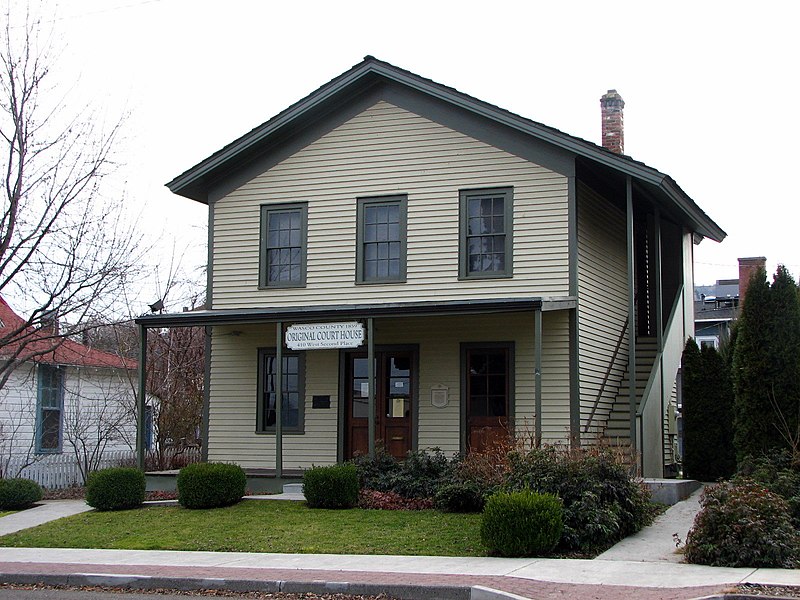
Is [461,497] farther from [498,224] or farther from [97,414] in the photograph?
[97,414]

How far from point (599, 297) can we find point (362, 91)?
21.1 feet

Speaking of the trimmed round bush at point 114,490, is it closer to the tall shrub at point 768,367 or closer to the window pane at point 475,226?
the window pane at point 475,226

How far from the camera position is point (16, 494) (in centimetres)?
1920

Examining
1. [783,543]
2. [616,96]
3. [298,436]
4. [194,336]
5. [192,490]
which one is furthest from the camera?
[194,336]

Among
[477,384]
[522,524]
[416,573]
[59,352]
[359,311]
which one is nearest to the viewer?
[416,573]

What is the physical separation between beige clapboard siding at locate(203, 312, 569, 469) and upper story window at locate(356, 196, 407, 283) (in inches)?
39.6

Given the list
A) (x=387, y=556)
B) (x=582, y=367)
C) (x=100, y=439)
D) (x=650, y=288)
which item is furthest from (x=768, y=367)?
(x=100, y=439)

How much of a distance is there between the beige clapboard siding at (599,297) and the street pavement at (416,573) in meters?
5.02

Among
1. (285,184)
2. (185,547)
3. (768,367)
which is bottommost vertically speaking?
(185,547)

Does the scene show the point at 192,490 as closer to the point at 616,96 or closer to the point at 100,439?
the point at 100,439

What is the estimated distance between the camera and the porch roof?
1714 cm

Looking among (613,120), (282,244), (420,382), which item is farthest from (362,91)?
(420,382)

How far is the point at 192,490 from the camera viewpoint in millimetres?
17438

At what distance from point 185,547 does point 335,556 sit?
8.35ft
